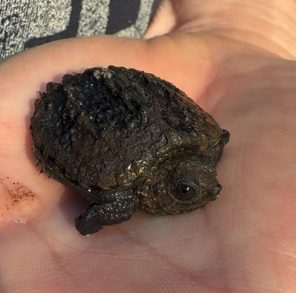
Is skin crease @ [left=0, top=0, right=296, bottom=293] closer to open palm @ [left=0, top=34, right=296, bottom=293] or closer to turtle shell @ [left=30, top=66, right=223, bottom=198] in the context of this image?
open palm @ [left=0, top=34, right=296, bottom=293]

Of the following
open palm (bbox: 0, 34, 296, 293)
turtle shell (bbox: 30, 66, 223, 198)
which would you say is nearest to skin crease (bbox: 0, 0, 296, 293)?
open palm (bbox: 0, 34, 296, 293)

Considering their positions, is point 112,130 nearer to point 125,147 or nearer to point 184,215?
point 125,147

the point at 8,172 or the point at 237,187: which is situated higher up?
the point at 237,187

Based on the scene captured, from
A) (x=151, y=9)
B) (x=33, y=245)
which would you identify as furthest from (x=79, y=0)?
(x=33, y=245)

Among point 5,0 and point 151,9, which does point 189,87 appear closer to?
point 5,0

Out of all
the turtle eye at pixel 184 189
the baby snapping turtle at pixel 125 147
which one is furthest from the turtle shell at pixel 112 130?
the turtle eye at pixel 184 189

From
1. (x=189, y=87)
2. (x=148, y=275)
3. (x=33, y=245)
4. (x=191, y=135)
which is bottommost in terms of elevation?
(x=33, y=245)
